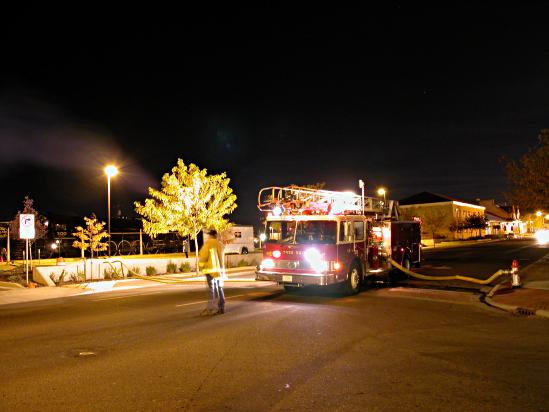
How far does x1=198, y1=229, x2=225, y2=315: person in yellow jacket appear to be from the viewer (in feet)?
36.0

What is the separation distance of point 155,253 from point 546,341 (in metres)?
32.6

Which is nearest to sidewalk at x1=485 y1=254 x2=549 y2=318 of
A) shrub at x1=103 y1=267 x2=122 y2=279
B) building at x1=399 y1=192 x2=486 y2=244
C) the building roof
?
shrub at x1=103 y1=267 x2=122 y2=279

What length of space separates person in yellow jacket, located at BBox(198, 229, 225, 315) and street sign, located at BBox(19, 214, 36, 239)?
10119mm

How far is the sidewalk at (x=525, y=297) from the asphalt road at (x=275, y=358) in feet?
1.97

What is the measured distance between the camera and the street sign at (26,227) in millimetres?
18141

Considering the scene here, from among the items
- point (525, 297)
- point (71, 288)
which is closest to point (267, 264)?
point (525, 297)

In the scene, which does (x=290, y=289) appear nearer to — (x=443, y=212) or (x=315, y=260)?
(x=315, y=260)

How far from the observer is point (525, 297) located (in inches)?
A: 529

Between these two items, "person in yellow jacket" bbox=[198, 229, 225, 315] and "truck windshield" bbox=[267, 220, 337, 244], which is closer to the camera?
"person in yellow jacket" bbox=[198, 229, 225, 315]

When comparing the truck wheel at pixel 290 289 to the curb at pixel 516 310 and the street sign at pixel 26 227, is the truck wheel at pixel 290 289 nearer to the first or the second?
the curb at pixel 516 310

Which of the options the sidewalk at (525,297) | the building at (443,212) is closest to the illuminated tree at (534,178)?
the sidewalk at (525,297)

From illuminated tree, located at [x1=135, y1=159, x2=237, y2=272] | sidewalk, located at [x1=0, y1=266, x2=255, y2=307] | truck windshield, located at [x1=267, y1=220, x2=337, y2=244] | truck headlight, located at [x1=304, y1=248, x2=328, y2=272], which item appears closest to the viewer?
truck headlight, located at [x1=304, y1=248, x2=328, y2=272]

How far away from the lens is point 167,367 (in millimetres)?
6906

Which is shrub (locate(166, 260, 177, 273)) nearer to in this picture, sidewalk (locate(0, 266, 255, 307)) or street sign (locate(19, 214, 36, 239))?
sidewalk (locate(0, 266, 255, 307))
